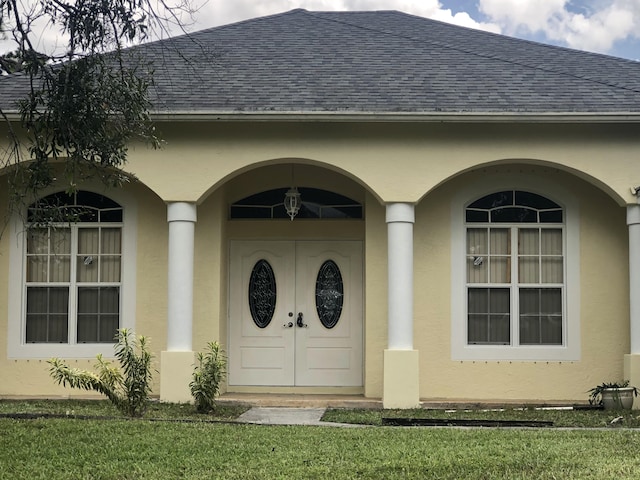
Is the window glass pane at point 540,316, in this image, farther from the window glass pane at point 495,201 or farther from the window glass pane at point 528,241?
the window glass pane at point 495,201

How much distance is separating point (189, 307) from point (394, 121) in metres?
3.61

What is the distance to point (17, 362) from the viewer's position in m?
13.1

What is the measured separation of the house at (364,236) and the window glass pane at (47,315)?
0.09ft

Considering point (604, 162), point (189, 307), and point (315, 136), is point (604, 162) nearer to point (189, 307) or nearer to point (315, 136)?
point (315, 136)

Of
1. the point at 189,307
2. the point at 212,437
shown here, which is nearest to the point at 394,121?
the point at 189,307

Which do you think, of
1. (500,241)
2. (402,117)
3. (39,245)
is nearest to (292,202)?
(402,117)

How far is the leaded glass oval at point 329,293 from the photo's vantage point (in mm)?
13812

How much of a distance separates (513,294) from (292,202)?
3.37 metres

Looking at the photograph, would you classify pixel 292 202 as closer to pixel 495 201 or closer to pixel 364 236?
pixel 364 236

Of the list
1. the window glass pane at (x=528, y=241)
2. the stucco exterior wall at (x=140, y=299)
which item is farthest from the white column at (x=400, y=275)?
the stucco exterior wall at (x=140, y=299)

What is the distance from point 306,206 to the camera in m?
13.9

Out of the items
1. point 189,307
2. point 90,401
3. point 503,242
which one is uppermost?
point 503,242

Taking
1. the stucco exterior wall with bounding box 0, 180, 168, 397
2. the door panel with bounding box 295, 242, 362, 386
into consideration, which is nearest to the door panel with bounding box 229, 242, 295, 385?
the door panel with bounding box 295, 242, 362, 386

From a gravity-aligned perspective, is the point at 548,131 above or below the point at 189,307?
above
